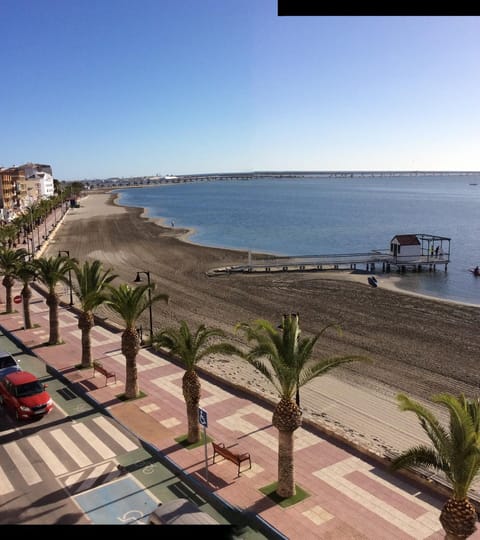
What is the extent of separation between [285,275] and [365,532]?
38902 millimetres

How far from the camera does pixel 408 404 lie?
377 inches

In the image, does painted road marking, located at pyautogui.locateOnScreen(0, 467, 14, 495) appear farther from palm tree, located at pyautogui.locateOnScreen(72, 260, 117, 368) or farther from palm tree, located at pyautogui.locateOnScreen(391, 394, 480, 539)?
palm tree, located at pyautogui.locateOnScreen(391, 394, 480, 539)

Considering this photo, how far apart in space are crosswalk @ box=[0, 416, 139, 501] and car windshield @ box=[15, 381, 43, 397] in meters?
1.72

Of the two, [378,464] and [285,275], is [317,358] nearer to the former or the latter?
[378,464]

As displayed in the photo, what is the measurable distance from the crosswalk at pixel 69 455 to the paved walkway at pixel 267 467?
0.76m

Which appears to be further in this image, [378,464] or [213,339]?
[213,339]

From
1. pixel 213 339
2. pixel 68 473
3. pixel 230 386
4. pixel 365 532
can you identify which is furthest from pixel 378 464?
pixel 213 339

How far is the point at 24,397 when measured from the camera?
1680cm

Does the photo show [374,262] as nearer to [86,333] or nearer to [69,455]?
[86,333]

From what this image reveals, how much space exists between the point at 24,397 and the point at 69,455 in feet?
11.3

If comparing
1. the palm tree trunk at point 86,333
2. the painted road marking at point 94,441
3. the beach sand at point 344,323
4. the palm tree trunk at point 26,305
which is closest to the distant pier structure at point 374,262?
the beach sand at point 344,323

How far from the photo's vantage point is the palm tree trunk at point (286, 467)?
475 inches

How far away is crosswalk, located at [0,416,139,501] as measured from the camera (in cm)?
1314

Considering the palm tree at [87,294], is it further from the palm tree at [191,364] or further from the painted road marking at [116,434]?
the palm tree at [191,364]
